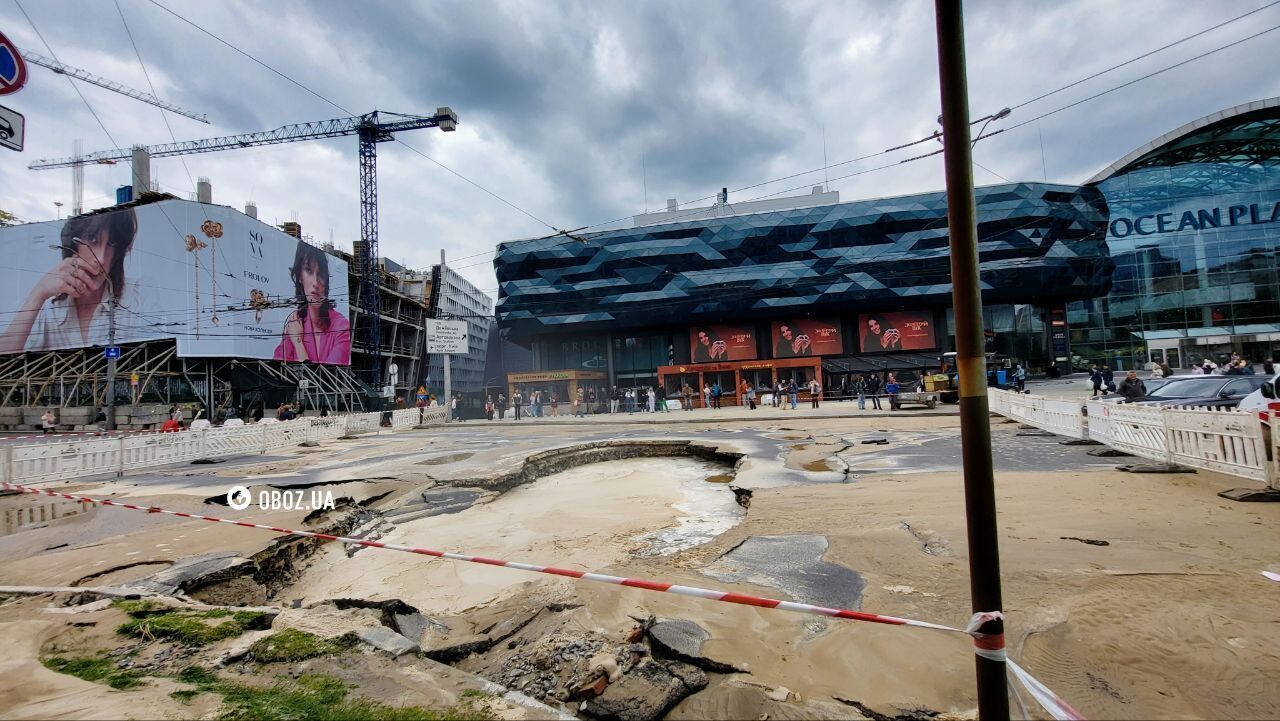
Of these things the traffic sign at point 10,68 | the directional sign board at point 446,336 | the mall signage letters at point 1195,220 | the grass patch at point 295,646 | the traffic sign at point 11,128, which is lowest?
the grass patch at point 295,646

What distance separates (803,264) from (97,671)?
48592 mm

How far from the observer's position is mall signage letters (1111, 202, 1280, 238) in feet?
147

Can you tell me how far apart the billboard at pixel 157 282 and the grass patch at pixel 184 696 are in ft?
115

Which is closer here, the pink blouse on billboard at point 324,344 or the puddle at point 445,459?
the puddle at point 445,459

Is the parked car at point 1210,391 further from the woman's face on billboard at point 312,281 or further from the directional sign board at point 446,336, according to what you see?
the woman's face on billboard at point 312,281

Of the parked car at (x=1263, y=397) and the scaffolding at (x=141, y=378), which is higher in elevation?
the scaffolding at (x=141, y=378)

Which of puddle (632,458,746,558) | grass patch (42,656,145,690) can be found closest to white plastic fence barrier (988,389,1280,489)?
puddle (632,458,746,558)

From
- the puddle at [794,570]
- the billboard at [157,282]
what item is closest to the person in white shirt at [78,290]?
the billboard at [157,282]

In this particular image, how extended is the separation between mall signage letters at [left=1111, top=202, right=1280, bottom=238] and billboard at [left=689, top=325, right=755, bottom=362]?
3644 cm

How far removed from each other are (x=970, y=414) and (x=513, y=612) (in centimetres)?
356

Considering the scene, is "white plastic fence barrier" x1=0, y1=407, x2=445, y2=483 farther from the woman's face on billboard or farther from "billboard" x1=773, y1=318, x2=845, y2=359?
"billboard" x1=773, y1=318, x2=845, y2=359

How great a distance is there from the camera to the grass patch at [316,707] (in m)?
2.42

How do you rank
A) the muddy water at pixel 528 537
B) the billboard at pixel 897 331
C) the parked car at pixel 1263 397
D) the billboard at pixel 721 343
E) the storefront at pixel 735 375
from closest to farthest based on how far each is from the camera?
the muddy water at pixel 528 537
the parked car at pixel 1263 397
the storefront at pixel 735 375
the billboard at pixel 897 331
the billboard at pixel 721 343

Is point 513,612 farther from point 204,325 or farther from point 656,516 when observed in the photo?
point 204,325
